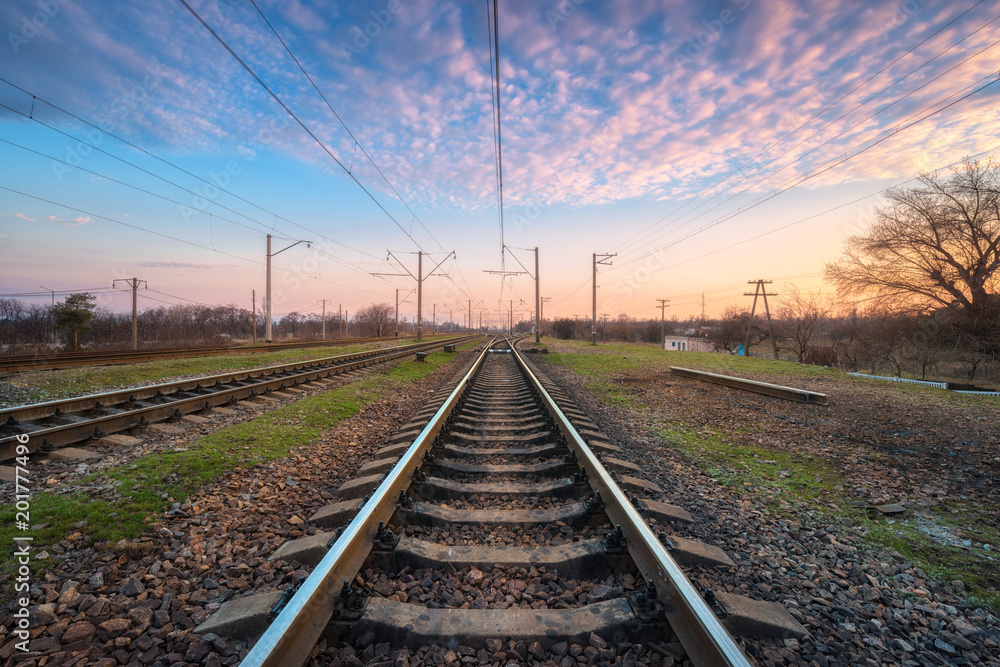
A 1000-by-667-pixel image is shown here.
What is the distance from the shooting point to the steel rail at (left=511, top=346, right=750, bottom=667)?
167 cm

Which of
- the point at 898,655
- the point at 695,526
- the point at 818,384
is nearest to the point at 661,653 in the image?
the point at 898,655

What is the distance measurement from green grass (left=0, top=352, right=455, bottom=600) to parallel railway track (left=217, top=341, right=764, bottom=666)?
137 cm

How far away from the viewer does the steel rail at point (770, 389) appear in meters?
8.56

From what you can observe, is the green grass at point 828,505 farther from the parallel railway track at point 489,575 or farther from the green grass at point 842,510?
the parallel railway track at point 489,575

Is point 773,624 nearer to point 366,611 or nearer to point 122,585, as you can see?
point 366,611

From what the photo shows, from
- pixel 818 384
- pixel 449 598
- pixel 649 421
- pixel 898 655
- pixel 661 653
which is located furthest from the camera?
pixel 818 384

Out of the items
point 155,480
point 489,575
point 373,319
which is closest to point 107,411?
point 155,480

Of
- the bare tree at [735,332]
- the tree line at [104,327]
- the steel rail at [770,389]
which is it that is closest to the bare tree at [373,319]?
the tree line at [104,327]

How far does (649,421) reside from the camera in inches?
285

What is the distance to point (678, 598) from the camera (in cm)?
195

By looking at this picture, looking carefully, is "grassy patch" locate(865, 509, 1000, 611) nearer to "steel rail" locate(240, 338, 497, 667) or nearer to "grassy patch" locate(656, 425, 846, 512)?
"grassy patch" locate(656, 425, 846, 512)

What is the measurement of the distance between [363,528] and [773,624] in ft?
7.38

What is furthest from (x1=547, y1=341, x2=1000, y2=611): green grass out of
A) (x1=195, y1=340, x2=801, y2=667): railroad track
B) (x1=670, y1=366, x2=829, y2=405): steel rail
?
(x1=670, y1=366, x2=829, y2=405): steel rail

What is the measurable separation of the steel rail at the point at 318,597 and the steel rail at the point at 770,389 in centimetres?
904
